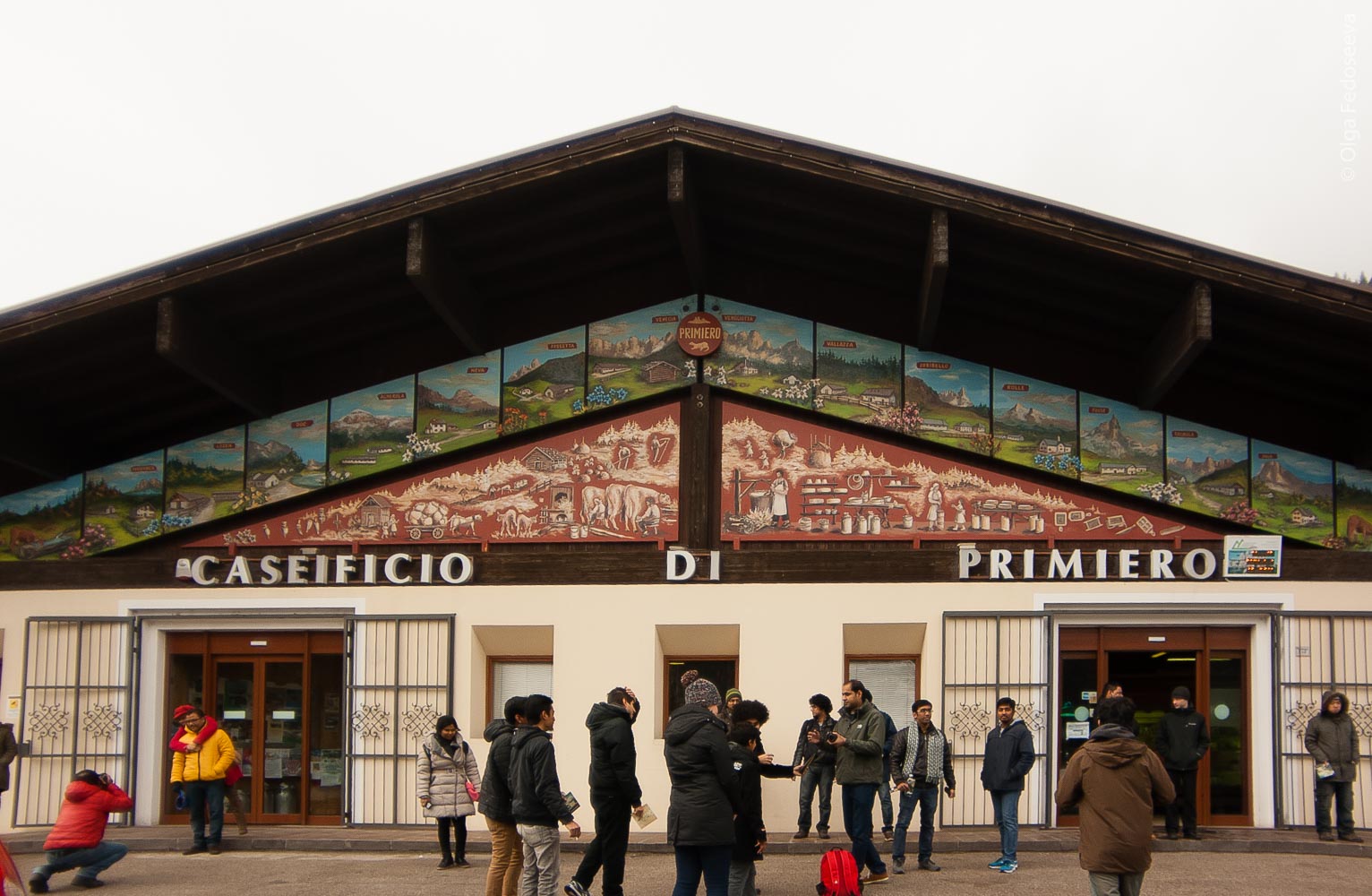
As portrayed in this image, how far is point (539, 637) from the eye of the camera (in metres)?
16.1

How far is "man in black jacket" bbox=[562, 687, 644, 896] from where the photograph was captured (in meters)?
9.48

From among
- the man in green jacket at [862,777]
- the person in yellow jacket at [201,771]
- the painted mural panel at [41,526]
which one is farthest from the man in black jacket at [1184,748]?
the painted mural panel at [41,526]

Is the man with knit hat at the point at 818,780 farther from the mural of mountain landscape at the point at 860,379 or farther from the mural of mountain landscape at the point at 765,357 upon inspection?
the mural of mountain landscape at the point at 765,357

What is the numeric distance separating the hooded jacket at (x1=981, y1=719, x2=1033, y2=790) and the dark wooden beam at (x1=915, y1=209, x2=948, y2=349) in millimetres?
4386

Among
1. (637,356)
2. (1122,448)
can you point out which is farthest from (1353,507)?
(637,356)

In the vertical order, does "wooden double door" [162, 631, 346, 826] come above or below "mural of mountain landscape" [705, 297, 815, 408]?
below

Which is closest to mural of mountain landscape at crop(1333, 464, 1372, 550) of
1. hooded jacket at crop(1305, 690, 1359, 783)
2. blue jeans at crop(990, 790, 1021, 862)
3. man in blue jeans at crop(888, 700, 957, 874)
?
hooded jacket at crop(1305, 690, 1359, 783)

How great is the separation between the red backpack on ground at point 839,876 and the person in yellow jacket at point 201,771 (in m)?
6.38

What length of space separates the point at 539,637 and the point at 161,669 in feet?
13.9

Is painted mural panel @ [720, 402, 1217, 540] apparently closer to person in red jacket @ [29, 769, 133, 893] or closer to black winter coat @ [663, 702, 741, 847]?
person in red jacket @ [29, 769, 133, 893]

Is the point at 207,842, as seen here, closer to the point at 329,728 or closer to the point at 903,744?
the point at 329,728

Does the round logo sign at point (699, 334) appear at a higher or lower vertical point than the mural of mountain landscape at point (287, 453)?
higher

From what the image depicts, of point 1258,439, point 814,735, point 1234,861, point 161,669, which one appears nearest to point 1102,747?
point 814,735

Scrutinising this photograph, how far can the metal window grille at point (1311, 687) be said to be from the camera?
14.8 meters
